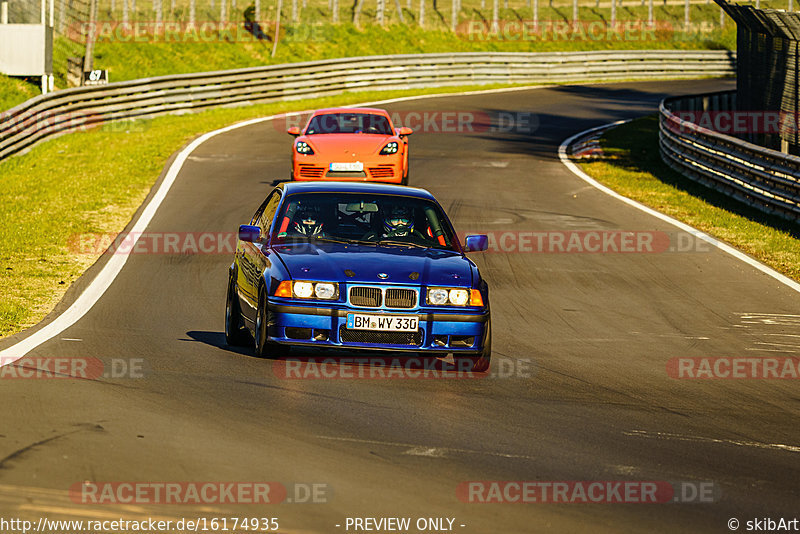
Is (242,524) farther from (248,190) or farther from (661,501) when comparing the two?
(248,190)

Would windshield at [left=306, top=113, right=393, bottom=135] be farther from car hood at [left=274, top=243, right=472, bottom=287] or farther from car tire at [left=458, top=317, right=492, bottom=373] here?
car tire at [left=458, top=317, right=492, bottom=373]

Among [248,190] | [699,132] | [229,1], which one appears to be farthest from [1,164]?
[229,1]

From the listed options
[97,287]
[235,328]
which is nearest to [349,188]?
[235,328]

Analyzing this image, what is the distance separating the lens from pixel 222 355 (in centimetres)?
1005

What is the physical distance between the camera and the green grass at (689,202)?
1712 centimetres

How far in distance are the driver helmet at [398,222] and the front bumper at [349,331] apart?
139cm

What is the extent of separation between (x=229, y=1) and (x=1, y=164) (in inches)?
1035

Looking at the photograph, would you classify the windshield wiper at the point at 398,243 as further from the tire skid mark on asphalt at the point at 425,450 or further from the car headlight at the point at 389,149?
the car headlight at the point at 389,149

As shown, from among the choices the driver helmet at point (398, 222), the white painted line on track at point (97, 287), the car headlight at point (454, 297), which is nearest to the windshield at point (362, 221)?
the driver helmet at point (398, 222)

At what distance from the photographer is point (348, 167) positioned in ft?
68.0

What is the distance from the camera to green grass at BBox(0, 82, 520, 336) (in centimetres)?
Answer: 1380

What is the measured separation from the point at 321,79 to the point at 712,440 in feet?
111

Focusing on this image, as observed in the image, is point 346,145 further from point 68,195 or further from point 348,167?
point 68,195

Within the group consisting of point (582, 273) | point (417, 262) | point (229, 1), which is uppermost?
point (229, 1)
